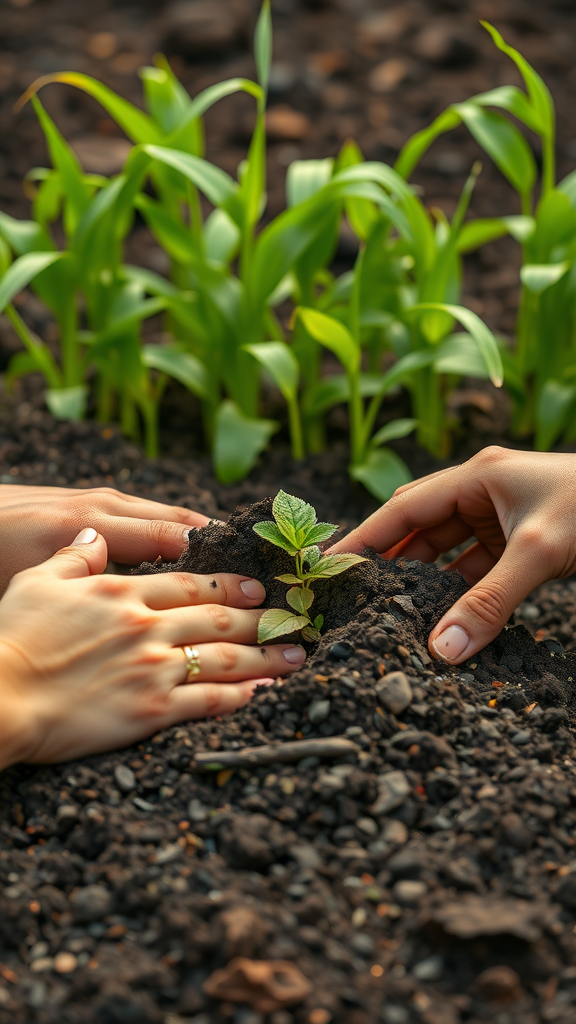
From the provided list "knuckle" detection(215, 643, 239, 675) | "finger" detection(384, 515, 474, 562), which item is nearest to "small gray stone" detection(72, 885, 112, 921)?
"knuckle" detection(215, 643, 239, 675)

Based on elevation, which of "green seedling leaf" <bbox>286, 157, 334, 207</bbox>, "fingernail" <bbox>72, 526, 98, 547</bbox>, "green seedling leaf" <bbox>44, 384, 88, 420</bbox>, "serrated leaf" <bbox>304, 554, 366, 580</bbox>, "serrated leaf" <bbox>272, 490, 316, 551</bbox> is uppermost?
"green seedling leaf" <bbox>286, 157, 334, 207</bbox>

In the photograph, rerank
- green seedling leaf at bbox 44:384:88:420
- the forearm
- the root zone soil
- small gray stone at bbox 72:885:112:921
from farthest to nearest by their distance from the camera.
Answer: green seedling leaf at bbox 44:384:88:420 < the forearm < small gray stone at bbox 72:885:112:921 < the root zone soil

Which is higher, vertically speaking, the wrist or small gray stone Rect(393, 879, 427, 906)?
the wrist

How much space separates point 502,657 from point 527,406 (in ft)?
3.75

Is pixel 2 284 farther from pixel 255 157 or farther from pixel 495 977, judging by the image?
pixel 495 977

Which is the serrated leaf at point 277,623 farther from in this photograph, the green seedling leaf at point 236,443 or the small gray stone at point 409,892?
the green seedling leaf at point 236,443

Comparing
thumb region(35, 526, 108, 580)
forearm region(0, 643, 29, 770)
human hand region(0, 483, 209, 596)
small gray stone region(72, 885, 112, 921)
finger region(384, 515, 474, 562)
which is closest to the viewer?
small gray stone region(72, 885, 112, 921)

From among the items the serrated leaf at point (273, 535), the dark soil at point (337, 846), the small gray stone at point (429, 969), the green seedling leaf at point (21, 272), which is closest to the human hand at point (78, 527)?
the dark soil at point (337, 846)

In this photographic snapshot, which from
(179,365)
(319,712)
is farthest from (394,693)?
(179,365)

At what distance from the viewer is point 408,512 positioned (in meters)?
1.65

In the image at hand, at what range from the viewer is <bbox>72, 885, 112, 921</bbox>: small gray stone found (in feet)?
3.65

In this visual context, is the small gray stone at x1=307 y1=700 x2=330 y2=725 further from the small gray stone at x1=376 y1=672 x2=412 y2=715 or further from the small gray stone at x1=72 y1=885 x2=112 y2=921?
the small gray stone at x1=72 y1=885 x2=112 y2=921

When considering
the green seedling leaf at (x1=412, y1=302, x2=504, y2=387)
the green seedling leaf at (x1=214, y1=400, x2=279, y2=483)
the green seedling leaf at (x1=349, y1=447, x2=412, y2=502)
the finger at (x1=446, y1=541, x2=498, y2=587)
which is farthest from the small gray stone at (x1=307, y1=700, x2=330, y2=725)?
the green seedling leaf at (x1=214, y1=400, x2=279, y2=483)

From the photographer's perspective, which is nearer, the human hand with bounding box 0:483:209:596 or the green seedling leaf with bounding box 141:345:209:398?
the human hand with bounding box 0:483:209:596
